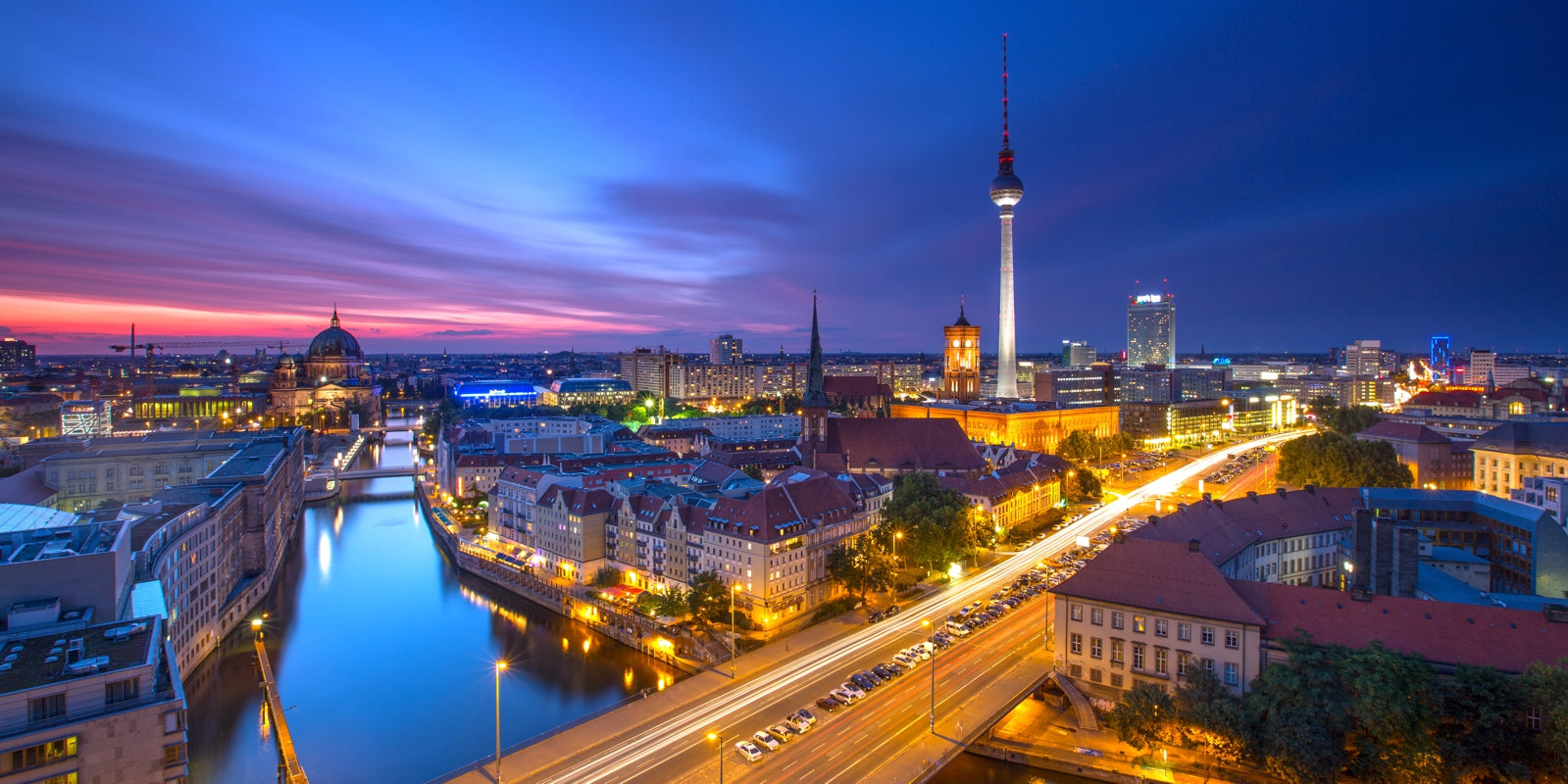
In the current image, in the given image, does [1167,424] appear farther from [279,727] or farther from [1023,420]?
[279,727]

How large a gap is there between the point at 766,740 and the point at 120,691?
12631mm

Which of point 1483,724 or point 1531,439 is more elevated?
point 1531,439

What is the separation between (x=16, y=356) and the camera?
4660 inches

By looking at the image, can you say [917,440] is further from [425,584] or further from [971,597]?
[425,584]

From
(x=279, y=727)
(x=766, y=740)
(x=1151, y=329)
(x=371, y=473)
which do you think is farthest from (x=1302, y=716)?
(x=1151, y=329)

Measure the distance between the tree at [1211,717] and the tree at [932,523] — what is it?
14.0m

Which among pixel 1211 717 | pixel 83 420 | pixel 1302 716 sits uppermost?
pixel 83 420

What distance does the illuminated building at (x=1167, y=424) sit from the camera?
81.1 metres

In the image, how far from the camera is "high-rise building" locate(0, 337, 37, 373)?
114m

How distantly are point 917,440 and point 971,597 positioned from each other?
21.7 m

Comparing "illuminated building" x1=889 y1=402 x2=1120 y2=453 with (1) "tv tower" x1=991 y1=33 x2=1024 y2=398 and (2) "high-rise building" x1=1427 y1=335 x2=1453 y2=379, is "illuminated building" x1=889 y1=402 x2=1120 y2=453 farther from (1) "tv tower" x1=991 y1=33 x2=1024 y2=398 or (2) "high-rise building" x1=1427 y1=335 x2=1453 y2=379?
(2) "high-rise building" x1=1427 y1=335 x2=1453 y2=379

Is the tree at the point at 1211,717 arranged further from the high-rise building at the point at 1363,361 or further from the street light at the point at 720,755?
the high-rise building at the point at 1363,361

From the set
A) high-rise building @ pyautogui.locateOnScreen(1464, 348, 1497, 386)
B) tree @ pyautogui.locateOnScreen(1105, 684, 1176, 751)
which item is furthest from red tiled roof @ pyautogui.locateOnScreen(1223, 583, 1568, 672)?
high-rise building @ pyautogui.locateOnScreen(1464, 348, 1497, 386)

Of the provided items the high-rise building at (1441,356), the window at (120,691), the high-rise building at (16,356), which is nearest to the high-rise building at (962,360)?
the window at (120,691)
